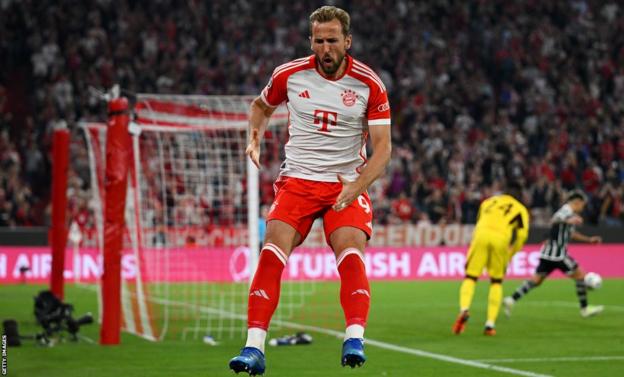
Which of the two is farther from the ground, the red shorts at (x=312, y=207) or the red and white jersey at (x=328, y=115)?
the red and white jersey at (x=328, y=115)

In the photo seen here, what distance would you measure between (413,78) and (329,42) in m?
27.1

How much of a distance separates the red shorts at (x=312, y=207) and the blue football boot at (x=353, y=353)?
77 centimetres

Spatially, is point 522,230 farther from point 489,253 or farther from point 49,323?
point 49,323

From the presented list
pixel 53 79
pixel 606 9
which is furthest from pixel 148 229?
pixel 606 9

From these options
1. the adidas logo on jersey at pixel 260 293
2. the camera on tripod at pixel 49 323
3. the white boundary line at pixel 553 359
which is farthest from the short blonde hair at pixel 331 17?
the camera on tripod at pixel 49 323

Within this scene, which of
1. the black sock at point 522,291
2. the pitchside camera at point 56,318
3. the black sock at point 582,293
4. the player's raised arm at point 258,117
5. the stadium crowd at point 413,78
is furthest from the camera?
the stadium crowd at point 413,78

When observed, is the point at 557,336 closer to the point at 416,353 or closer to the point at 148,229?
the point at 416,353

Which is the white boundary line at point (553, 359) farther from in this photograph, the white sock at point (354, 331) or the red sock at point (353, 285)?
the white sock at point (354, 331)

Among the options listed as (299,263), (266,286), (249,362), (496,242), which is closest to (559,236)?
(496,242)

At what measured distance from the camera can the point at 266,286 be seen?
7277 mm

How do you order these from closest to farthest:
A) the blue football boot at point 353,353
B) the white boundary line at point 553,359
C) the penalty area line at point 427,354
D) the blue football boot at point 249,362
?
Result: the blue football boot at point 249,362, the blue football boot at point 353,353, the penalty area line at point 427,354, the white boundary line at point 553,359

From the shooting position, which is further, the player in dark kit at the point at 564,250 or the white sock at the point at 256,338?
the player in dark kit at the point at 564,250

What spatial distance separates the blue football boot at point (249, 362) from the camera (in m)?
6.82

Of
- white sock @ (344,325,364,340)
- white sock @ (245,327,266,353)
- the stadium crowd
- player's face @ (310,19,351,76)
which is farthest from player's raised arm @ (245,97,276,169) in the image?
the stadium crowd
